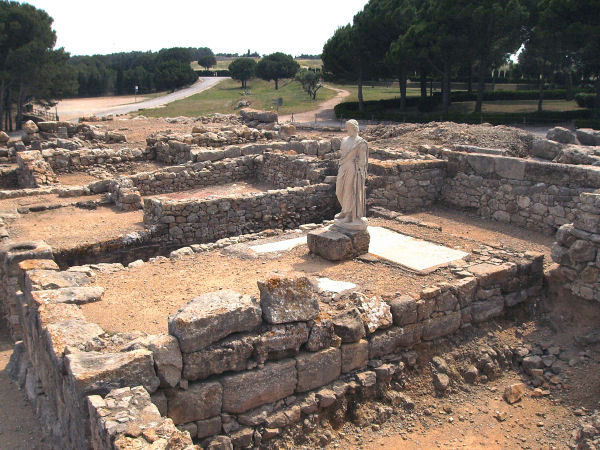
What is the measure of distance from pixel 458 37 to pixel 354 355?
2851 cm

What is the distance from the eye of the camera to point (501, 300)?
898 centimetres

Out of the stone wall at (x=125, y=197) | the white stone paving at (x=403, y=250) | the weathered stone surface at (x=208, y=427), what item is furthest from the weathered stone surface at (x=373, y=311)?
the stone wall at (x=125, y=197)

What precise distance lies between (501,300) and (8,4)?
41.6m

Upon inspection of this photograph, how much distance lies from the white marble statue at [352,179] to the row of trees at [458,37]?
2271 cm

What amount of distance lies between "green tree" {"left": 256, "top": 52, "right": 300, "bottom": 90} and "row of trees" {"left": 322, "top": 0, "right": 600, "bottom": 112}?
78.0ft

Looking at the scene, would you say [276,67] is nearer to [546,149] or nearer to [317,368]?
[546,149]

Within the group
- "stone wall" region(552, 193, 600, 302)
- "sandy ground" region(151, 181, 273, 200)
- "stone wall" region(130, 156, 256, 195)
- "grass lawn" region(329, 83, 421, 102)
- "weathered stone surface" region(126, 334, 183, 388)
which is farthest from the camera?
"grass lawn" region(329, 83, 421, 102)

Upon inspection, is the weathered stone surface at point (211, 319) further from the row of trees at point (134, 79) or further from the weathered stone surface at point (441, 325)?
the row of trees at point (134, 79)

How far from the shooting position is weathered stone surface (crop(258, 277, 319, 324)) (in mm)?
6648

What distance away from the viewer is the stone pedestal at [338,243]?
9.41 meters

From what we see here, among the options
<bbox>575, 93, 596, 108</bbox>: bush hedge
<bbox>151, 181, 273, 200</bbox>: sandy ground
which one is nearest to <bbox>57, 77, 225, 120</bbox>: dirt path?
<bbox>575, 93, 596, 108</bbox>: bush hedge

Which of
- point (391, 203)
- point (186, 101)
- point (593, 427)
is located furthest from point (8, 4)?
point (593, 427)

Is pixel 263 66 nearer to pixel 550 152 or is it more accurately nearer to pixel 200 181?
pixel 200 181

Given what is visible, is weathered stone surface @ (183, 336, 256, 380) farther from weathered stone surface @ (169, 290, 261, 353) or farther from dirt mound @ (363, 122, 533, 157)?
dirt mound @ (363, 122, 533, 157)
